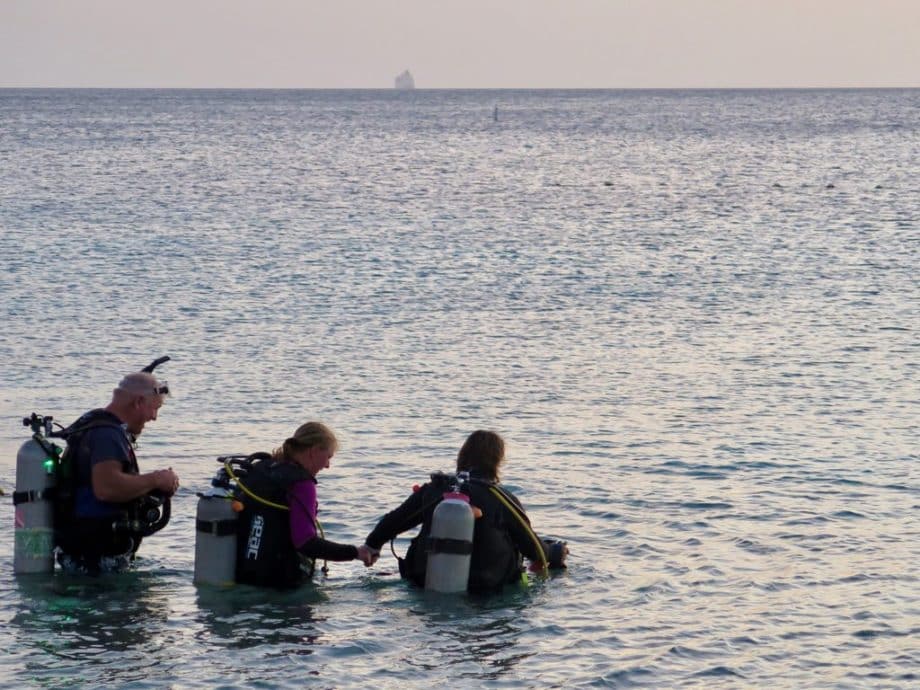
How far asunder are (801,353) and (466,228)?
83.7ft

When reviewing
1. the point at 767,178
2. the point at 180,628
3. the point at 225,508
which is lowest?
the point at 180,628

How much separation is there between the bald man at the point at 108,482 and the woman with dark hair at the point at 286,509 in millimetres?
584

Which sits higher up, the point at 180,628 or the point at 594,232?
the point at 594,232

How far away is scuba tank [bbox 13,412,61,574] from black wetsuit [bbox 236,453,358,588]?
54.4 inches

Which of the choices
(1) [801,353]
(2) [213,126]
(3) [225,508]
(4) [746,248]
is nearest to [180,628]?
(3) [225,508]

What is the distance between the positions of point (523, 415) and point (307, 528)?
8.33m

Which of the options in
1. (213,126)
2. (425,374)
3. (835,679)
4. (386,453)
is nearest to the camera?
(835,679)

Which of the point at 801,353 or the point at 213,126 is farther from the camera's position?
the point at 213,126

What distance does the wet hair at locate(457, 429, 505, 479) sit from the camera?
35.5ft

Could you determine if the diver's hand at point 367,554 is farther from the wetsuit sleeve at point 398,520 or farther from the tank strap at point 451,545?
the tank strap at point 451,545

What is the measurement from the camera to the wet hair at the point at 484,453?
10.8 meters

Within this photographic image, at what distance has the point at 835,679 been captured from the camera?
9875 millimetres

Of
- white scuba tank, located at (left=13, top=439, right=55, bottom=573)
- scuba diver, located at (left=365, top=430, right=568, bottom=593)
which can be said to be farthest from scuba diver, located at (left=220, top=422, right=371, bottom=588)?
white scuba tank, located at (left=13, top=439, right=55, bottom=573)

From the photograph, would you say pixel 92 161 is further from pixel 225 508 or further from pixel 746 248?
pixel 225 508
